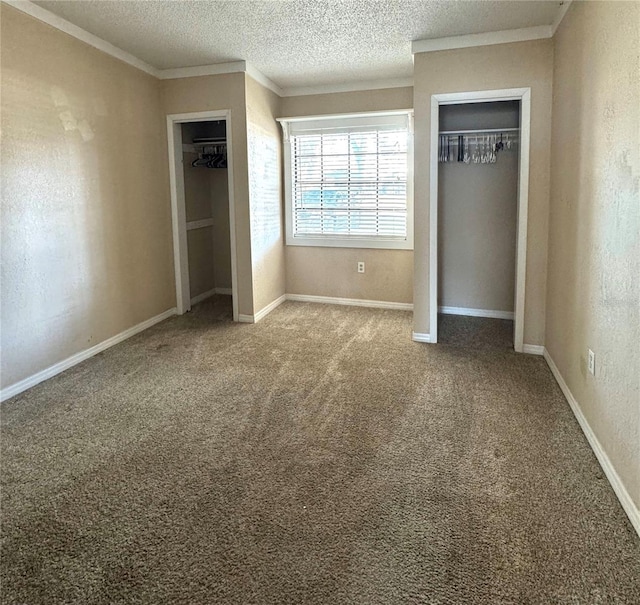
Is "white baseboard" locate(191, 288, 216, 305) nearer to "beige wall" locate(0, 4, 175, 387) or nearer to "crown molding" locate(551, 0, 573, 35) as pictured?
"beige wall" locate(0, 4, 175, 387)

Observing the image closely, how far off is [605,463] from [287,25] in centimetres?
342

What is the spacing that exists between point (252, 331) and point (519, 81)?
9.95 feet

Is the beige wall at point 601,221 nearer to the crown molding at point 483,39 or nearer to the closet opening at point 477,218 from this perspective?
the crown molding at point 483,39

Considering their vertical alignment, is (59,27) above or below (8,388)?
above

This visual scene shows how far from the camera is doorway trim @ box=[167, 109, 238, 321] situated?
4.66 meters

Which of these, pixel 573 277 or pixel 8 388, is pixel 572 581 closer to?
pixel 573 277

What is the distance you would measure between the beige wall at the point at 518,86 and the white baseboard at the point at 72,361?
8.78 feet

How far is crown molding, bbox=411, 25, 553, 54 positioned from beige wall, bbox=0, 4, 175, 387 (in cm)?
253

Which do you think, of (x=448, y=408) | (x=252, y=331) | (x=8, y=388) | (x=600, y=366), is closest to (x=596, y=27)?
(x=600, y=366)

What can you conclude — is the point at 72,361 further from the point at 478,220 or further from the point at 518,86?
the point at 518,86

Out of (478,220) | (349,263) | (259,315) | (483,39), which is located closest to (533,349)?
(478,220)

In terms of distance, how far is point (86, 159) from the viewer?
3.82 metres

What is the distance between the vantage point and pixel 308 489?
2.17 m

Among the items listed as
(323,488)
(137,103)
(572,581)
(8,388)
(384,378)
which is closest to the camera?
(572,581)
